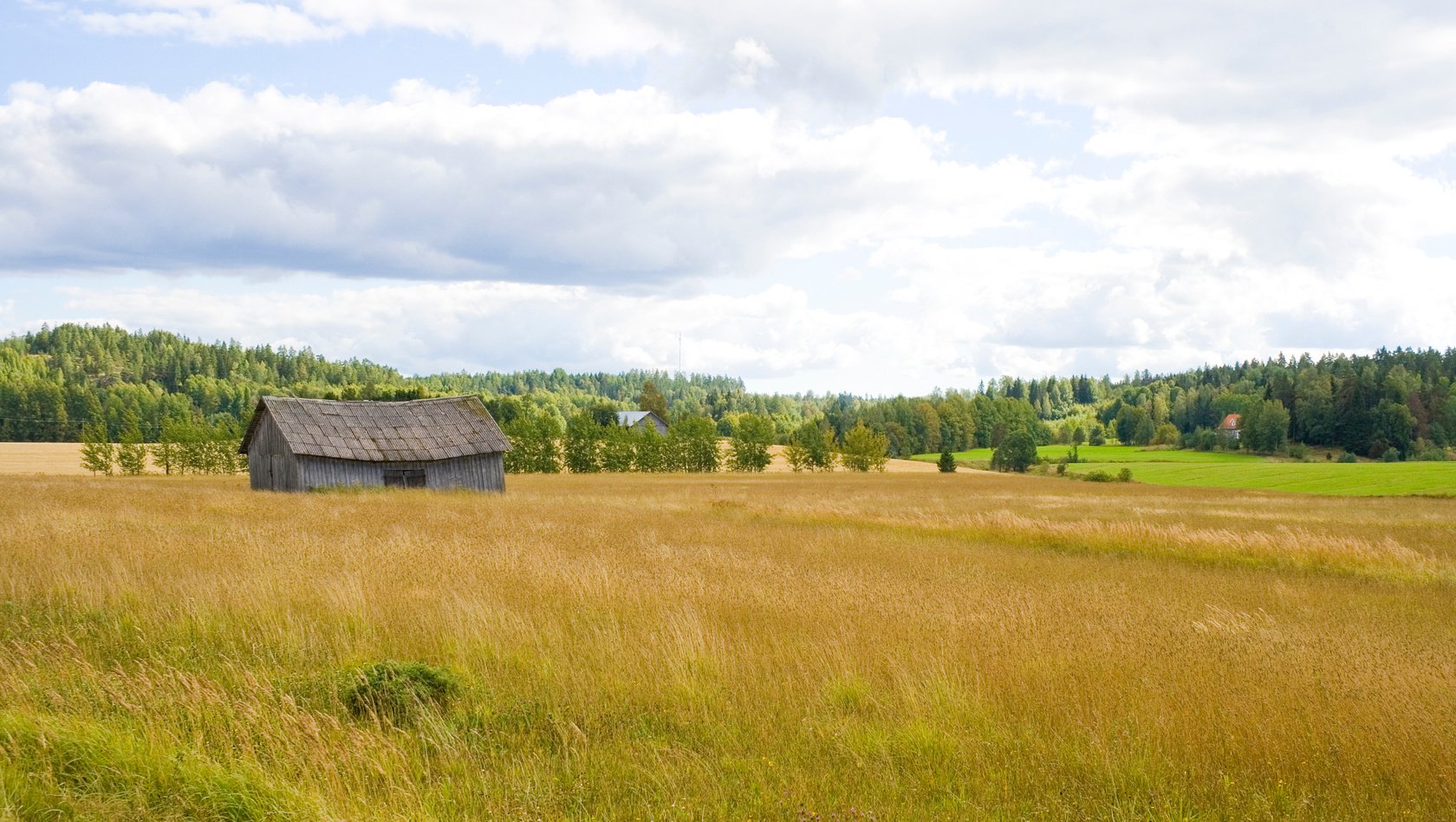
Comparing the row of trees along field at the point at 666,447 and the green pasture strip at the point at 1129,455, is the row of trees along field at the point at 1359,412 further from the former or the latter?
the row of trees along field at the point at 666,447

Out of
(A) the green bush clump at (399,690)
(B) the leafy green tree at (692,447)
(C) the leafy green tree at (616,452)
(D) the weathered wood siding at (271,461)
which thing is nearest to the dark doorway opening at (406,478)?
(D) the weathered wood siding at (271,461)

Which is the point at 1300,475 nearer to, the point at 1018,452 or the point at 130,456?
the point at 1018,452

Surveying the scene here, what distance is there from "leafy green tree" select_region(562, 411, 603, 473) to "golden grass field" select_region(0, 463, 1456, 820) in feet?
229

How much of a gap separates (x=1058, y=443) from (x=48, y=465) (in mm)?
139335

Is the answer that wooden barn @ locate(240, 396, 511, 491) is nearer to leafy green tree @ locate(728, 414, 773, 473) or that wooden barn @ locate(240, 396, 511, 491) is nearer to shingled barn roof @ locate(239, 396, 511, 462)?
shingled barn roof @ locate(239, 396, 511, 462)

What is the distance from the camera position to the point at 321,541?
14750mm

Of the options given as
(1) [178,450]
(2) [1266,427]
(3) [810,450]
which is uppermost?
(1) [178,450]

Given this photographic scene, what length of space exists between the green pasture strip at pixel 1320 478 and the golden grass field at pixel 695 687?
47.5m

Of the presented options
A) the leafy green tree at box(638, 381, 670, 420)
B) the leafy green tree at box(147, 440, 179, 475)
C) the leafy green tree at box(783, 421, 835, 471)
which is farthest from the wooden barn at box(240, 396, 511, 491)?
the leafy green tree at box(638, 381, 670, 420)

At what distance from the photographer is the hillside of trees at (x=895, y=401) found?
103 m

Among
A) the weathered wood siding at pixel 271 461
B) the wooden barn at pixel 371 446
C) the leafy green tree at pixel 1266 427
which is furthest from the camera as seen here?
the leafy green tree at pixel 1266 427

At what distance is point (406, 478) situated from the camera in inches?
1623

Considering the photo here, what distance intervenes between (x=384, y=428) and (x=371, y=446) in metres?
1.44

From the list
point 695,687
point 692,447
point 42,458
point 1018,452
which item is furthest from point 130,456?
point 1018,452
